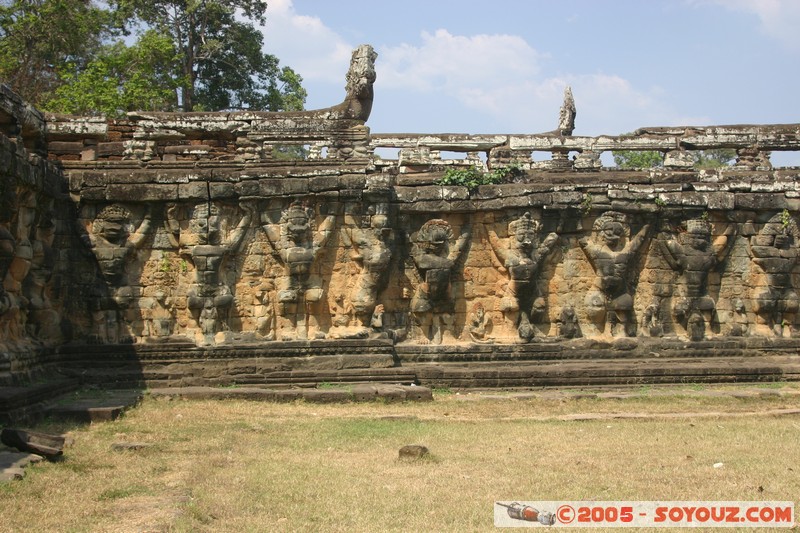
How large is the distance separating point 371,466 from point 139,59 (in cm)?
2179

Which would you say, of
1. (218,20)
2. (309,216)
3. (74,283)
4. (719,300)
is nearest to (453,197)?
(309,216)

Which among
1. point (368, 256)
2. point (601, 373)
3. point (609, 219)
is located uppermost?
point (609, 219)

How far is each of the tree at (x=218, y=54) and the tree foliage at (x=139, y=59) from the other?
35 millimetres

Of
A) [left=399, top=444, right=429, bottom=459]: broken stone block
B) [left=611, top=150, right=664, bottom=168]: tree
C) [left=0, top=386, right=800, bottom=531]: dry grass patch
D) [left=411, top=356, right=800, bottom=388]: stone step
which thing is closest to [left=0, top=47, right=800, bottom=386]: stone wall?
[left=411, top=356, right=800, bottom=388]: stone step

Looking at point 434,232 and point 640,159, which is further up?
point 640,159

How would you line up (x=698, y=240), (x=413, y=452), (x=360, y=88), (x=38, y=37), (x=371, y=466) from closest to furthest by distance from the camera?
1. (x=371, y=466)
2. (x=413, y=452)
3. (x=698, y=240)
4. (x=360, y=88)
5. (x=38, y=37)

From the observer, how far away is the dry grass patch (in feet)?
24.8

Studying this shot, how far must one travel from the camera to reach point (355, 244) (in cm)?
1567

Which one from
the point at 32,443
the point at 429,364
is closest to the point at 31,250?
the point at 32,443

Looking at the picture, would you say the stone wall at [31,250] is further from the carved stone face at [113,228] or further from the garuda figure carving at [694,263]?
the garuda figure carving at [694,263]

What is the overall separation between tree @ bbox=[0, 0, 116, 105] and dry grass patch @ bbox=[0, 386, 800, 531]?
18.3 m

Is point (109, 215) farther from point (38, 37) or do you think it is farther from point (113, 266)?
point (38, 37)

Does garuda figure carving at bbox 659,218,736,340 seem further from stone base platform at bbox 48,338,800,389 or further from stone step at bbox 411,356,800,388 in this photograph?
stone step at bbox 411,356,800,388

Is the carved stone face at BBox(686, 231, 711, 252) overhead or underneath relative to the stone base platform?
overhead
